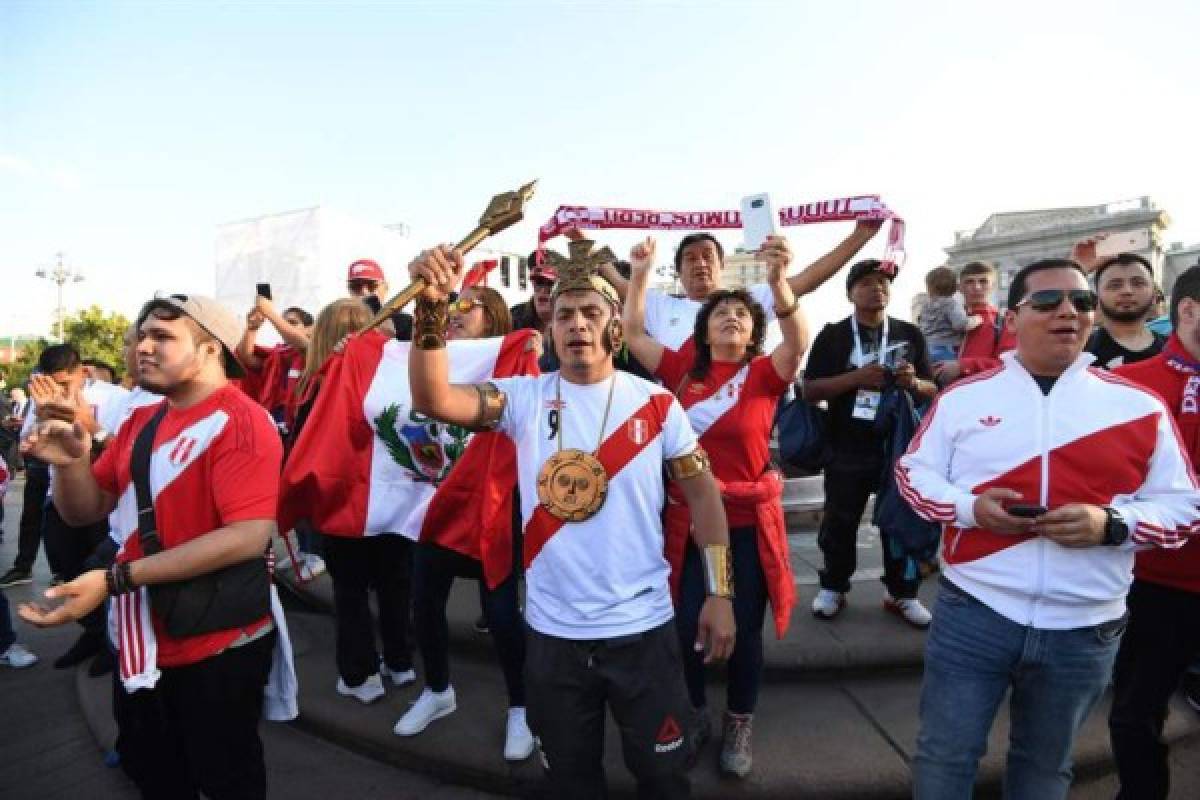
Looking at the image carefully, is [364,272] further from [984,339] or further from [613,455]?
[984,339]

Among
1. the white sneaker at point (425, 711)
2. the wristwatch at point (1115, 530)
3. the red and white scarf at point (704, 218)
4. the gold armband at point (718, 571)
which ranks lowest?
the white sneaker at point (425, 711)

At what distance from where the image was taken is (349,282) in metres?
5.30

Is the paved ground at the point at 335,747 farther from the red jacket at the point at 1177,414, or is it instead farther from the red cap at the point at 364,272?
the red cap at the point at 364,272

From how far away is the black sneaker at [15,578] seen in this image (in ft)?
20.4

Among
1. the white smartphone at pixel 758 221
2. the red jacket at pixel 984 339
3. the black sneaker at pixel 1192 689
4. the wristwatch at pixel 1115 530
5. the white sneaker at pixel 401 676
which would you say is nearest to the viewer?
the wristwatch at pixel 1115 530

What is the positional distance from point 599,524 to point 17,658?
486 centimetres

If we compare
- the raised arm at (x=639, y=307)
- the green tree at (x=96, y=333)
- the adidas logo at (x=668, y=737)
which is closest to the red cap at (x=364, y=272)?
the raised arm at (x=639, y=307)

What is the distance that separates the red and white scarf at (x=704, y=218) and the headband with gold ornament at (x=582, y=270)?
154cm

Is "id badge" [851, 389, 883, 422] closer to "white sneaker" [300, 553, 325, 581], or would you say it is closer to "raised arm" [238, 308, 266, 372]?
"raised arm" [238, 308, 266, 372]

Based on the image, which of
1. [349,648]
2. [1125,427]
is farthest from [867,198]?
[349,648]

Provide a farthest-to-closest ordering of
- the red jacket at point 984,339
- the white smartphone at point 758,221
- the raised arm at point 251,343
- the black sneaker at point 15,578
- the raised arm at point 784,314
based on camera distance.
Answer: the black sneaker at point 15,578
the red jacket at point 984,339
the raised arm at point 251,343
the white smartphone at point 758,221
the raised arm at point 784,314

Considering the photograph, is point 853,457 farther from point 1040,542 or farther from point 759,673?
point 1040,542

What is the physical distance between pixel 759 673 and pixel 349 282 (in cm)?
427

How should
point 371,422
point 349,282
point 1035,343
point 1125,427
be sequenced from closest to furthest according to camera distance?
point 1125,427
point 1035,343
point 371,422
point 349,282
